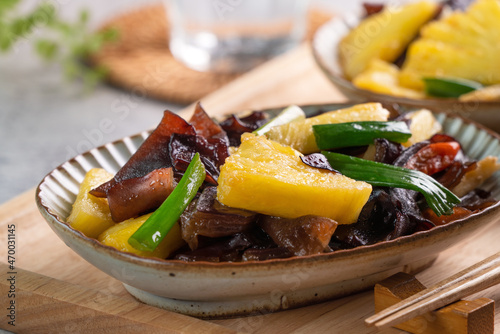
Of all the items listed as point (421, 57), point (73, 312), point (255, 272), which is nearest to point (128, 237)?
point (73, 312)

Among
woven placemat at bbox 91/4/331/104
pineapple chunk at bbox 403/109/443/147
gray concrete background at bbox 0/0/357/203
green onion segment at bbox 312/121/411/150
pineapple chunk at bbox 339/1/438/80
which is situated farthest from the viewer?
woven placemat at bbox 91/4/331/104

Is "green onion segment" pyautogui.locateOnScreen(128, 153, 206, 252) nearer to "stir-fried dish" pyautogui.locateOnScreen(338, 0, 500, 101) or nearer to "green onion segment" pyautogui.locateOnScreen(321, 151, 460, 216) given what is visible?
"green onion segment" pyautogui.locateOnScreen(321, 151, 460, 216)

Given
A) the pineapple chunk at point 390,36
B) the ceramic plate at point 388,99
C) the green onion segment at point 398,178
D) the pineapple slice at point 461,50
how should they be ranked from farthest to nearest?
1. the pineapple chunk at point 390,36
2. the pineapple slice at point 461,50
3. the ceramic plate at point 388,99
4. the green onion segment at point 398,178

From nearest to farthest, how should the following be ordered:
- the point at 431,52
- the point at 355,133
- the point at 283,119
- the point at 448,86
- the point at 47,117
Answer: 1. the point at 355,133
2. the point at 283,119
3. the point at 448,86
4. the point at 431,52
5. the point at 47,117

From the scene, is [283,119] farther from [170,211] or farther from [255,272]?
[255,272]

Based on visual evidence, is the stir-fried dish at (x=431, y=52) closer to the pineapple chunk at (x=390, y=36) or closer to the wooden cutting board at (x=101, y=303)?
the pineapple chunk at (x=390, y=36)

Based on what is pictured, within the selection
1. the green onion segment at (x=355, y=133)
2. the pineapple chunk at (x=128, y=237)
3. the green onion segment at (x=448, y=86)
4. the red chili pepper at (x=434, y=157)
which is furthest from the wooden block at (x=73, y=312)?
the green onion segment at (x=448, y=86)

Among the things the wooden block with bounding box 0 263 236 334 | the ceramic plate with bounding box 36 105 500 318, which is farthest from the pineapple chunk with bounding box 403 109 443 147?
the wooden block with bounding box 0 263 236 334
